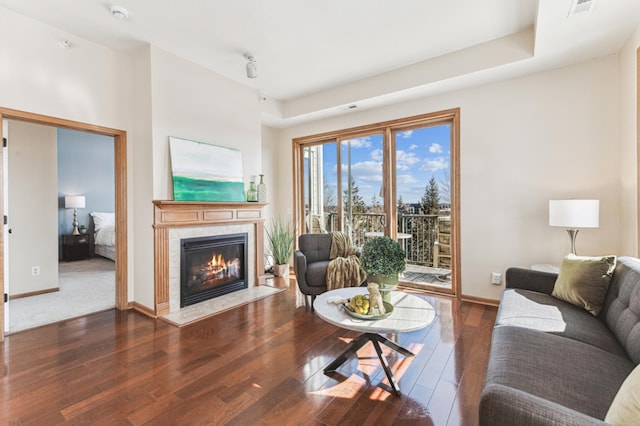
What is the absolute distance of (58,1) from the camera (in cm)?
248

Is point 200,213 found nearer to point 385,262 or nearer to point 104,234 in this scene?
point 385,262

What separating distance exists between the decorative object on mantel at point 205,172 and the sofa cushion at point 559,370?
10.6ft

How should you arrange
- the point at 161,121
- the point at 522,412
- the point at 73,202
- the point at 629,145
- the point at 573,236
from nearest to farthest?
the point at 522,412, the point at 629,145, the point at 573,236, the point at 161,121, the point at 73,202

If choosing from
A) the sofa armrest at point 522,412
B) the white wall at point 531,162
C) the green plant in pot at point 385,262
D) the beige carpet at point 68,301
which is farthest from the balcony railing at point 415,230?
the beige carpet at point 68,301

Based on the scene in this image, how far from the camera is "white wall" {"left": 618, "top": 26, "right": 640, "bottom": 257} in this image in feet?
8.20

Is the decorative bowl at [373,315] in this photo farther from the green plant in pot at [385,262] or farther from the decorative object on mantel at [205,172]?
the decorative object on mantel at [205,172]

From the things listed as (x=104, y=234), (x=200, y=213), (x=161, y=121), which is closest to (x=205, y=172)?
(x=200, y=213)

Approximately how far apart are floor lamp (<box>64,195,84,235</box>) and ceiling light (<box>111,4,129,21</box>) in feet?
17.4

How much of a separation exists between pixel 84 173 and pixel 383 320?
25.1 feet

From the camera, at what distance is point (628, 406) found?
0.84 meters

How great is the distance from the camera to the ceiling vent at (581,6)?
83.7 inches

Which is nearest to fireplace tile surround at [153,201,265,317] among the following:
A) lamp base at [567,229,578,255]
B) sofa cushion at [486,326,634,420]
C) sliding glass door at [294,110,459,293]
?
sliding glass door at [294,110,459,293]

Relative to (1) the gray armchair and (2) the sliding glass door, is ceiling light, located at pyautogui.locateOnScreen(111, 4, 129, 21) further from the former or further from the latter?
(2) the sliding glass door

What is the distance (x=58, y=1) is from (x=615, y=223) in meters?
5.45
